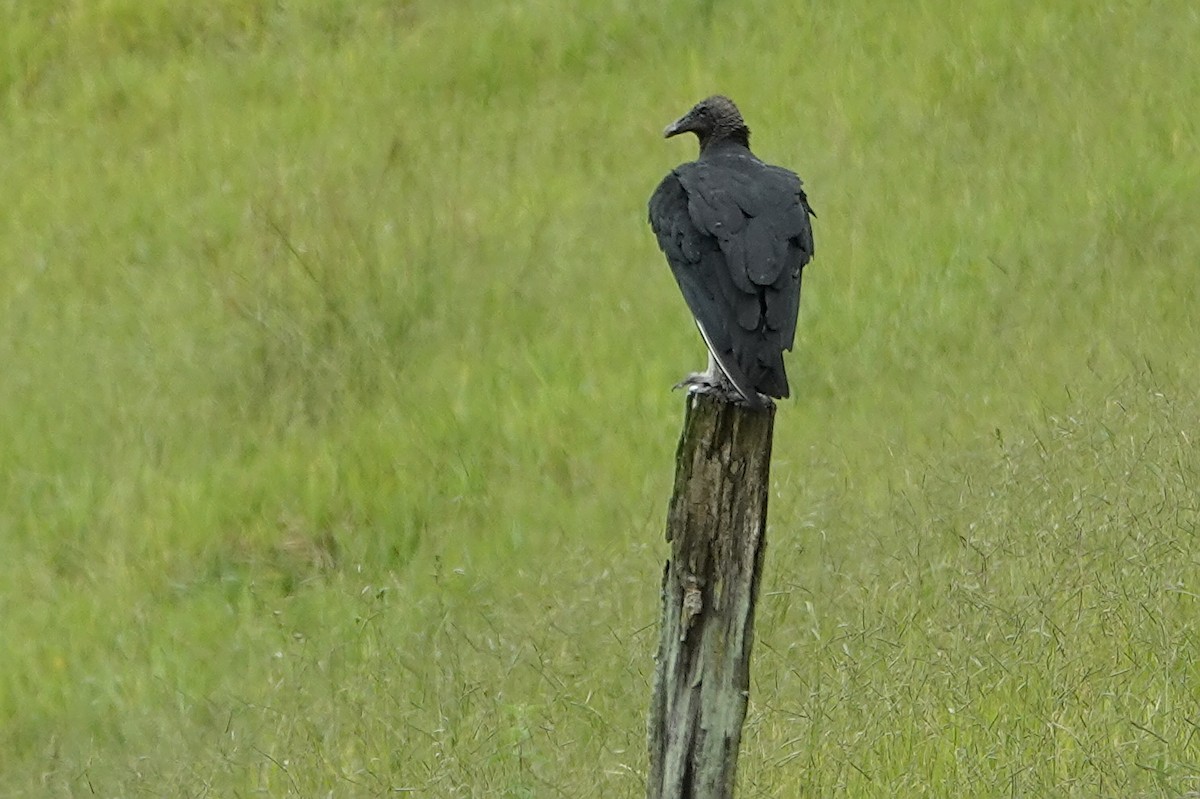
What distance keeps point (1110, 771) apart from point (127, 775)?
131 inches

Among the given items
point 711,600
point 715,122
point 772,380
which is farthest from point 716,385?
point 715,122

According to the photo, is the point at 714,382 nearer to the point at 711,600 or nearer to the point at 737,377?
the point at 737,377

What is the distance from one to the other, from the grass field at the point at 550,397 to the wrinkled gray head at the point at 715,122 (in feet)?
5.00

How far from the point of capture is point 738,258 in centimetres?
482

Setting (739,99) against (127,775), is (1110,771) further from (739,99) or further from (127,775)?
(739,99)

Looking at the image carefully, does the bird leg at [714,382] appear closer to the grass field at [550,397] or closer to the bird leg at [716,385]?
the bird leg at [716,385]

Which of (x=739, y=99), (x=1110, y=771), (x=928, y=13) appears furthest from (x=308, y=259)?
(x=1110, y=771)

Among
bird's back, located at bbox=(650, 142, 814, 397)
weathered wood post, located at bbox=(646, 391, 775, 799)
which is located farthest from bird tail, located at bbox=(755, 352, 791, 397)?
weathered wood post, located at bbox=(646, 391, 775, 799)

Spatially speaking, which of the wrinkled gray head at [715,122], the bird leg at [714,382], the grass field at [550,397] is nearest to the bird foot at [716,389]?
the bird leg at [714,382]

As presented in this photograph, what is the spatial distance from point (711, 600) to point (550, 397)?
4.63 m

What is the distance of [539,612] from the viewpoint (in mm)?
6391

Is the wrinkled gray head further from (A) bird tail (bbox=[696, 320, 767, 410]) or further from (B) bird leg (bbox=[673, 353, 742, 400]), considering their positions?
(A) bird tail (bbox=[696, 320, 767, 410])

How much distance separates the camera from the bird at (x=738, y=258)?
453 centimetres

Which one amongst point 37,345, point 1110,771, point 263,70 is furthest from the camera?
point 263,70
